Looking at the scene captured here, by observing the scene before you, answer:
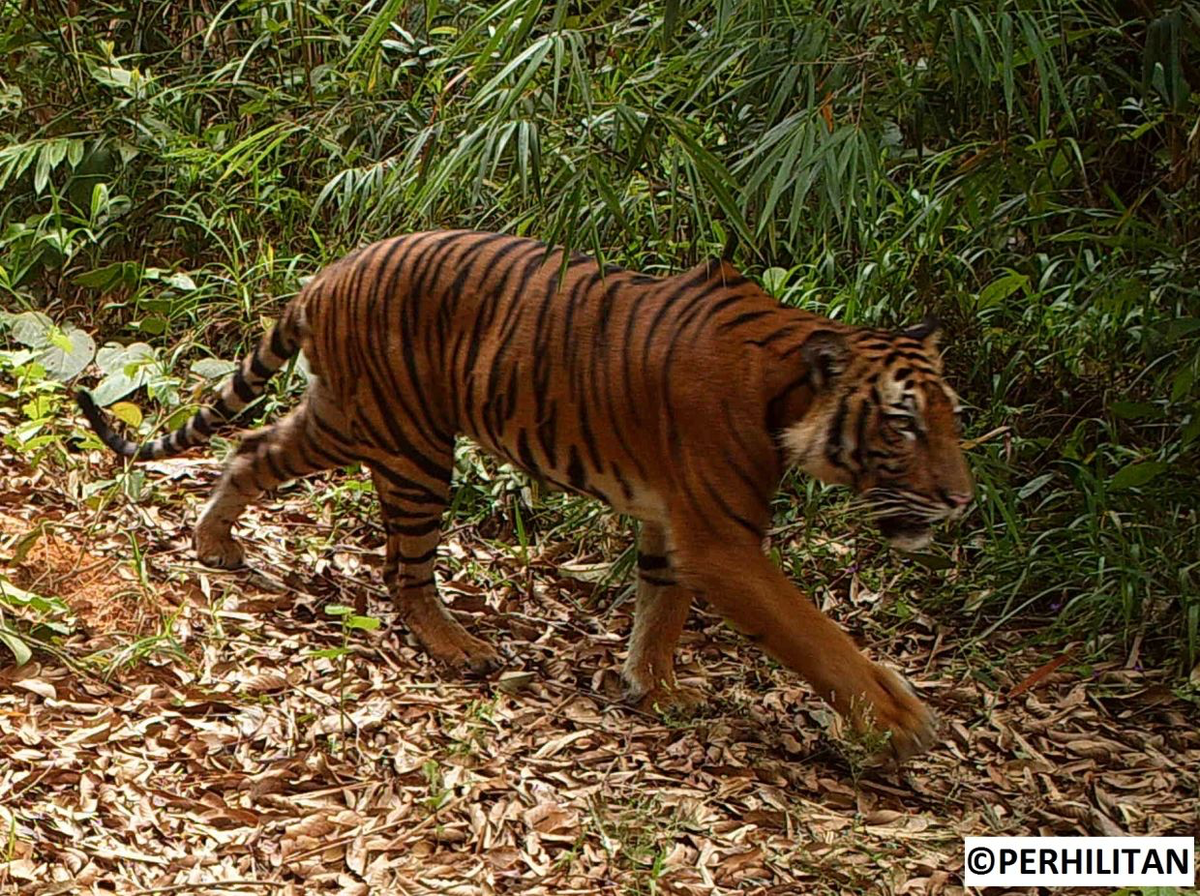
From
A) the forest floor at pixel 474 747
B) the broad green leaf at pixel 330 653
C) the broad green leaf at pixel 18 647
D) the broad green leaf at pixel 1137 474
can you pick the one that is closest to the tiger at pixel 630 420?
the forest floor at pixel 474 747

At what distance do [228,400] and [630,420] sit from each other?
1392mm

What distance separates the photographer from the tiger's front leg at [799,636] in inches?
142

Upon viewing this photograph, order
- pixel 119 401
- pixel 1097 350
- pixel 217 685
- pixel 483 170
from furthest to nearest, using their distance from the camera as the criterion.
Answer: pixel 119 401, pixel 1097 350, pixel 217 685, pixel 483 170

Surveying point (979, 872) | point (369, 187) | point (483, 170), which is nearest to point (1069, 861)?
point (979, 872)

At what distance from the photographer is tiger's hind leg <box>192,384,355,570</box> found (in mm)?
4266

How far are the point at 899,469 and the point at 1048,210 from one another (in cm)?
124

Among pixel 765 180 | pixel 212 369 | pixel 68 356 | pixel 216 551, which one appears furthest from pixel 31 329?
pixel 765 180

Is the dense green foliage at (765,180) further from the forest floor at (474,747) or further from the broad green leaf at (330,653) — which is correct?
the broad green leaf at (330,653)

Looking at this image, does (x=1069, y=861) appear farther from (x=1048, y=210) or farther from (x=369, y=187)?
(x=369, y=187)

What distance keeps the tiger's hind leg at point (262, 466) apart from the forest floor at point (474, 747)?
102 mm

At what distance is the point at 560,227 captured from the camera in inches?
128

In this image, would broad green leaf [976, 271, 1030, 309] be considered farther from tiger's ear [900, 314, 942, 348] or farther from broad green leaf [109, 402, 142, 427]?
broad green leaf [109, 402, 142, 427]

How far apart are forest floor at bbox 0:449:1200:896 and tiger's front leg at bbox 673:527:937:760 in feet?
0.44

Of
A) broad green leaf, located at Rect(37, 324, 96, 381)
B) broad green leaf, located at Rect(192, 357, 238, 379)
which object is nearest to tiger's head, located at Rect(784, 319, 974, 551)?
broad green leaf, located at Rect(192, 357, 238, 379)
